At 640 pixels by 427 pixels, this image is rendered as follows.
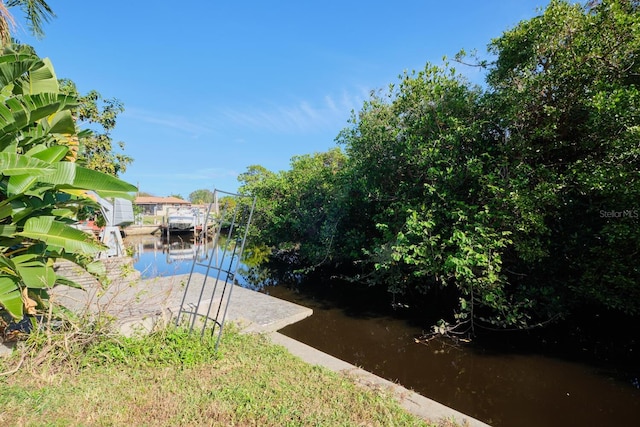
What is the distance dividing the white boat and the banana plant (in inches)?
838

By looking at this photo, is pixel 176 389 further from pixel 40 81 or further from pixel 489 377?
pixel 489 377

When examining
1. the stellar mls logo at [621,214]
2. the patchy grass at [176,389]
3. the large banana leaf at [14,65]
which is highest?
the stellar mls logo at [621,214]

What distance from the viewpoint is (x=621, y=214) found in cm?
432

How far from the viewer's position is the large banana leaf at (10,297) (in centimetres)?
291

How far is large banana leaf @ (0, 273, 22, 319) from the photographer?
291 cm

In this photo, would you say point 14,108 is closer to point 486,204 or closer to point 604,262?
point 486,204

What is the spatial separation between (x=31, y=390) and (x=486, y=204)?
6119 millimetres

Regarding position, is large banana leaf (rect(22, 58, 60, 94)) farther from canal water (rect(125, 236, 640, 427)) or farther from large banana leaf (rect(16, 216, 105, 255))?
canal water (rect(125, 236, 640, 427))

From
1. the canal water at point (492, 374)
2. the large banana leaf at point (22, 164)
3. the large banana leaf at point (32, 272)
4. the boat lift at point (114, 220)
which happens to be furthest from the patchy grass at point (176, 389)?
the boat lift at point (114, 220)

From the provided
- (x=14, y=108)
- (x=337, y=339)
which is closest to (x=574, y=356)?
(x=337, y=339)

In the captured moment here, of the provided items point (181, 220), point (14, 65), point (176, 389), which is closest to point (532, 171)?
point (176, 389)

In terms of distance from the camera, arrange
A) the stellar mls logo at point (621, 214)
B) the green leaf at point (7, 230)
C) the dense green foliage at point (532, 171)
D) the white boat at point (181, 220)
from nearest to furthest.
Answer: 1. the green leaf at point (7, 230)
2. the stellar mls logo at point (621, 214)
3. the dense green foliage at point (532, 171)
4. the white boat at point (181, 220)

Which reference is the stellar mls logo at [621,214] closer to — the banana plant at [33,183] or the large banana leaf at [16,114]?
the banana plant at [33,183]

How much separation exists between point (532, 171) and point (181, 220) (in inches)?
950
